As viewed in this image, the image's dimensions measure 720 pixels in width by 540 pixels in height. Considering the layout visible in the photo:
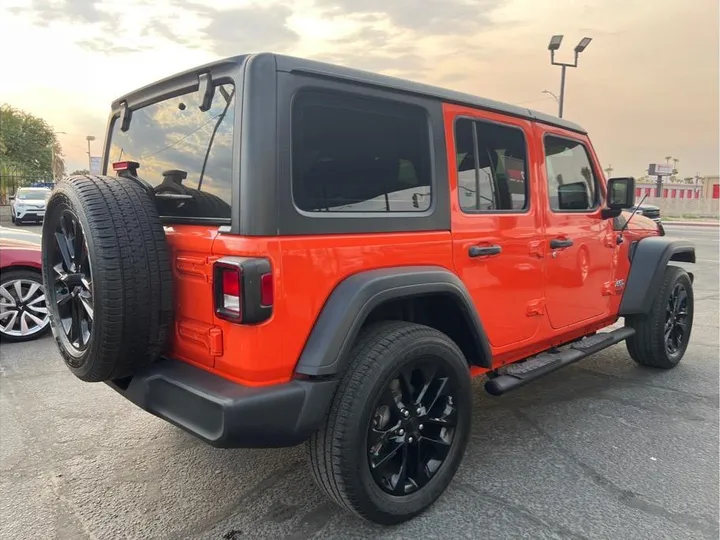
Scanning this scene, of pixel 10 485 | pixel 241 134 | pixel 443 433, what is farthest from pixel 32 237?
pixel 443 433

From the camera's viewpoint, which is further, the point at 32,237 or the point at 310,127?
the point at 32,237

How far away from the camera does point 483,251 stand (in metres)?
2.86

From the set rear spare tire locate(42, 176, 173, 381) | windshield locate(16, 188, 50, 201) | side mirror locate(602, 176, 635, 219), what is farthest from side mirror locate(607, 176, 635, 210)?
windshield locate(16, 188, 50, 201)

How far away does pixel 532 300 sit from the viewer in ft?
10.6

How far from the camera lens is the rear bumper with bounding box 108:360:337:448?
2.02 metres

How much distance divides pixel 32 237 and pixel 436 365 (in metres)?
5.04

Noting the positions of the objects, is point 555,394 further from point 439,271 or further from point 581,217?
point 439,271

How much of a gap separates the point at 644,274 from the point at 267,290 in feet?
11.1

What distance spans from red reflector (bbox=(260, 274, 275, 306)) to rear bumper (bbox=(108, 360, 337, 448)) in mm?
346

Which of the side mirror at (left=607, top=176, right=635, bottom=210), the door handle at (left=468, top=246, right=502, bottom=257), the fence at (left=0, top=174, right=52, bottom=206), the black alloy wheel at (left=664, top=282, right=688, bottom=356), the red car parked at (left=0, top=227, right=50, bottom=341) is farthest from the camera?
the fence at (left=0, top=174, right=52, bottom=206)

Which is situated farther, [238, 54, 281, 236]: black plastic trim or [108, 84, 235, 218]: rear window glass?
[108, 84, 235, 218]: rear window glass

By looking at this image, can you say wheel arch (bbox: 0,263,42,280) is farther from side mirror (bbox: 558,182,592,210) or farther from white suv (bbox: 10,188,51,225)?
white suv (bbox: 10,188,51,225)

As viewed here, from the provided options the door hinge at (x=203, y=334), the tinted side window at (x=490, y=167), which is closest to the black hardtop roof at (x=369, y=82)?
the tinted side window at (x=490, y=167)

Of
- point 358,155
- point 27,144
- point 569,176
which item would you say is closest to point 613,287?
point 569,176
